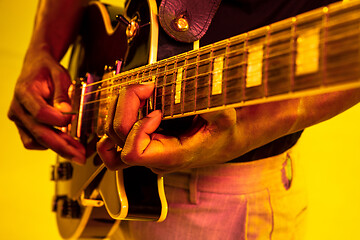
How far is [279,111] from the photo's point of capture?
0.53 metres

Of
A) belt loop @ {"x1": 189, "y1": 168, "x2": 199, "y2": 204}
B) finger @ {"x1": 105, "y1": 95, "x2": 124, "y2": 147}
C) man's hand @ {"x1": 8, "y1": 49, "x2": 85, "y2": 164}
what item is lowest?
belt loop @ {"x1": 189, "y1": 168, "x2": 199, "y2": 204}

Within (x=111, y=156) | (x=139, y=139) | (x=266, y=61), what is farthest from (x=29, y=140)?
(x=266, y=61)

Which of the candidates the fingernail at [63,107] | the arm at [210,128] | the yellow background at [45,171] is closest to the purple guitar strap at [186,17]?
the arm at [210,128]

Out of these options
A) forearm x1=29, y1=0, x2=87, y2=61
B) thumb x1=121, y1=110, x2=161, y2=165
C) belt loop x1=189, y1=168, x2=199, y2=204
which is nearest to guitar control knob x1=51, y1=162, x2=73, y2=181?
forearm x1=29, y1=0, x2=87, y2=61

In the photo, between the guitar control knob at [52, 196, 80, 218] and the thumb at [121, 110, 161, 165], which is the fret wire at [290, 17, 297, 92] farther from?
the guitar control knob at [52, 196, 80, 218]

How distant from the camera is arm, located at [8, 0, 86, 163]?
832mm

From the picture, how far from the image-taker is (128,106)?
526 mm

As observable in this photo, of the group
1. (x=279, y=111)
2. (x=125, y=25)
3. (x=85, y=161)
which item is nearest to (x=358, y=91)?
(x=279, y=111)

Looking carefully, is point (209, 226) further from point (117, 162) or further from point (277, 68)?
point (277, 68)

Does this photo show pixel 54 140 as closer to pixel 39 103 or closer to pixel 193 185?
pixel 39 103

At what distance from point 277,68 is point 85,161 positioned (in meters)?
0.62

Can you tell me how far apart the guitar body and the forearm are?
0.11ft

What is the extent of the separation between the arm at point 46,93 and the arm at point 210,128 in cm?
32

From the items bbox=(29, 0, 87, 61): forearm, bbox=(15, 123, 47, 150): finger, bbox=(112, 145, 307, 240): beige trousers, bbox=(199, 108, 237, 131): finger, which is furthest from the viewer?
bbox=(29, 0, 87, 61): forearm
